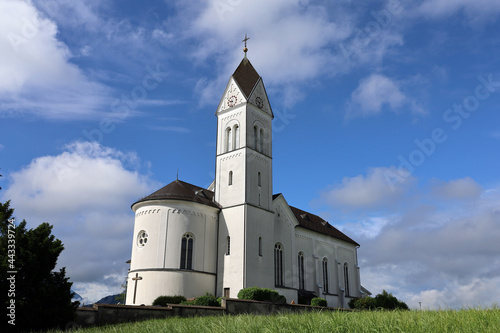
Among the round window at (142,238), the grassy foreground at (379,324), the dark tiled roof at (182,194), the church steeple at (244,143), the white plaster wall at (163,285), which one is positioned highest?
the church steeple at (244,143)

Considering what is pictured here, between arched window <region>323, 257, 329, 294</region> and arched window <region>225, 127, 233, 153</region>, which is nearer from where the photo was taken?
arched window <region>225, 127, 233, 153</region>

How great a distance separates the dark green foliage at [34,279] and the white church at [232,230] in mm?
16254

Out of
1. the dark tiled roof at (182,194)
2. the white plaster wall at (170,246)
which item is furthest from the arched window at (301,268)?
the dark tiled roof at (182,194)

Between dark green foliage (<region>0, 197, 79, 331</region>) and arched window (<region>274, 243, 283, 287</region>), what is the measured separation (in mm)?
23852

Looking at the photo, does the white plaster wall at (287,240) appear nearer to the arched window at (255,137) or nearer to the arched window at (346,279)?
the arched window at (255,137)

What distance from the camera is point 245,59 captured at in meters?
42.9

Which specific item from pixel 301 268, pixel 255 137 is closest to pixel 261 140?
pixel 255 137

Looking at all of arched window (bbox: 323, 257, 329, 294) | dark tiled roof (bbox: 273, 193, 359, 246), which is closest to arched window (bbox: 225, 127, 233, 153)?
dark tiled roof (bbox: 273, 193, 359, 246)

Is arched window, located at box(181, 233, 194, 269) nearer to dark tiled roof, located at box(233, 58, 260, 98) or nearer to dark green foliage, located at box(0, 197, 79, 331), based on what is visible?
dark tiled roof, located at box(233, 58, 260, 98)

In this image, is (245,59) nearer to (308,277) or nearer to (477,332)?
(308,277)

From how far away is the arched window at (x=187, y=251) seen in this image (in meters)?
32.3

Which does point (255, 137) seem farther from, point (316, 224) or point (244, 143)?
point (316, 224)

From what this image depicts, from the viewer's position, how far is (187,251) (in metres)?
32.7

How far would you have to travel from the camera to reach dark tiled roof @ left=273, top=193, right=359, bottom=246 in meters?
45.5
